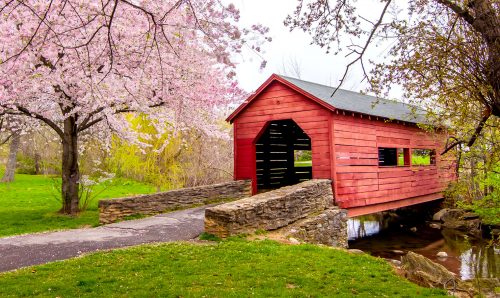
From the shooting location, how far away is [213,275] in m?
6.44

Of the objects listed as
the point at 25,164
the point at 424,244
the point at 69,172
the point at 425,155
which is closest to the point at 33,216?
the point at 69,172

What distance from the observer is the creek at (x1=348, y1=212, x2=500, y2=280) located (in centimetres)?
1105

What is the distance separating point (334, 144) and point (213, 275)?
7.25 metres

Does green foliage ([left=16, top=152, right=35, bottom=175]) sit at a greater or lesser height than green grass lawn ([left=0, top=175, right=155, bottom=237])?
greater

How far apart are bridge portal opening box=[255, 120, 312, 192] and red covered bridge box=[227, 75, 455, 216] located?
0.04 metres

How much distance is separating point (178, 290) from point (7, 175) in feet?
89.9

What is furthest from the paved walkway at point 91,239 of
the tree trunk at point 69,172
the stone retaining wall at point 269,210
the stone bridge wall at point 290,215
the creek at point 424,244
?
the creek at point 424,244

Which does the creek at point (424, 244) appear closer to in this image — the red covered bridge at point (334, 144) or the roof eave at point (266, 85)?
the red covered bridge at point (334, 144)

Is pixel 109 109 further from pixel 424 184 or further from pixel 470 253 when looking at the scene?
pixel 424 184

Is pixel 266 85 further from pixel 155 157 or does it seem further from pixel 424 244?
pixel 424 244

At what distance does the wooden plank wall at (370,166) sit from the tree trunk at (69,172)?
8278 millimetres

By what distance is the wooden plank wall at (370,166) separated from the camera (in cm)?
1281

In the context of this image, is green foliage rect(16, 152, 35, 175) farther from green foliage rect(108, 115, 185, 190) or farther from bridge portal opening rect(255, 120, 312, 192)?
bridge portal opening rect(255, 120, 312, 192)

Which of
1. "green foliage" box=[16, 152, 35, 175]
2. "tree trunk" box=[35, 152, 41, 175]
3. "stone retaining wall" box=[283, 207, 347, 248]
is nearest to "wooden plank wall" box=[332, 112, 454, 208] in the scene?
"stone retaining wall" box=[283, 207, 347, 248]
